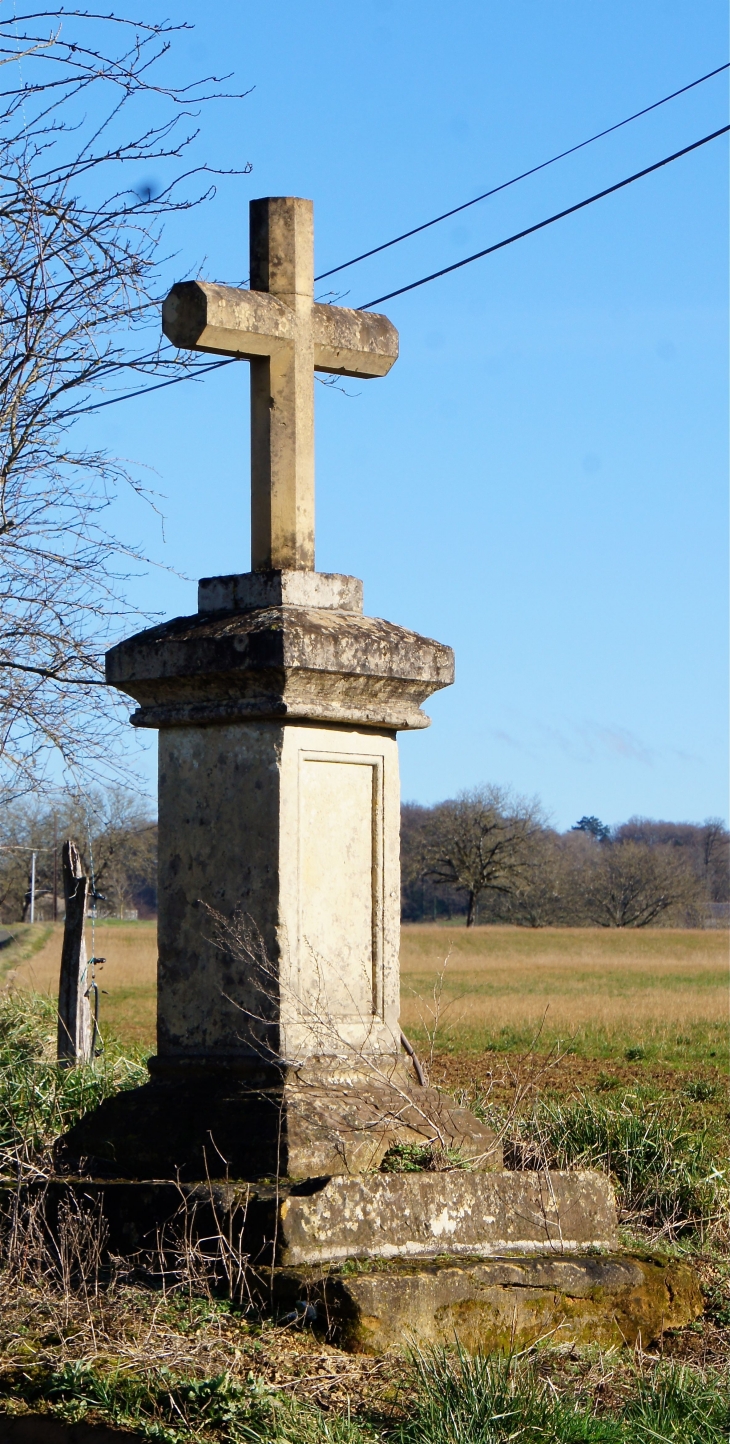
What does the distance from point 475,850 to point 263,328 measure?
216ft

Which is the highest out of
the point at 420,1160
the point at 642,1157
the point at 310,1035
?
the point at 310,1035

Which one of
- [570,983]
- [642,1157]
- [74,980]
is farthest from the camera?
[570,983]

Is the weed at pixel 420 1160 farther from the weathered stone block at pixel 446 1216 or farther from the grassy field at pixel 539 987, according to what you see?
the grassy field at pixel 539 987

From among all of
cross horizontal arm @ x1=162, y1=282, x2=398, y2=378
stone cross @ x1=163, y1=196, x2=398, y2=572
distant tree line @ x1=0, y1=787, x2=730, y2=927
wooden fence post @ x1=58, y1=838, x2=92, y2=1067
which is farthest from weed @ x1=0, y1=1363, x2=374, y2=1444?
distant tree line @ x1=0, y1=787, x2=730, y2=927

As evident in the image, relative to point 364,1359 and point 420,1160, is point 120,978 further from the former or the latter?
point 364,1359

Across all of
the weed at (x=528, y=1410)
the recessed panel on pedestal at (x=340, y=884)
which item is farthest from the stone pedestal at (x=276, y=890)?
the weed at (x=528, y=1410)

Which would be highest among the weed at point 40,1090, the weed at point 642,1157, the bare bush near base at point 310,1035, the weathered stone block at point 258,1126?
the bare bush near base at point 310,1035

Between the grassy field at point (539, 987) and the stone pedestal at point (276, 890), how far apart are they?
36 cm

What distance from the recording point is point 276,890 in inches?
187

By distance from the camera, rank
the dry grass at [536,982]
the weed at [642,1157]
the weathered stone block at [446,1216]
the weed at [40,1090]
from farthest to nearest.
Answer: the dry grass at [536,982], the weed at [642,1157], the weed at [40,1090], the weathered stone block at [446,1216]

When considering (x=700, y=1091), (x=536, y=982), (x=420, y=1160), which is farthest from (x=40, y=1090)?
(x=536, y=982)

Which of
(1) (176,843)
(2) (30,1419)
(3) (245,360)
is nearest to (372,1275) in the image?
(2) (30,1419)

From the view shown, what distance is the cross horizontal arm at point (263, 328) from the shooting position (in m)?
5.03

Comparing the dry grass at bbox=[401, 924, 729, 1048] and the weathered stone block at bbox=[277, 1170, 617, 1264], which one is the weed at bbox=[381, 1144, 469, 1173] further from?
the dry grass at bbox=[401, 924, 729, 1048]
